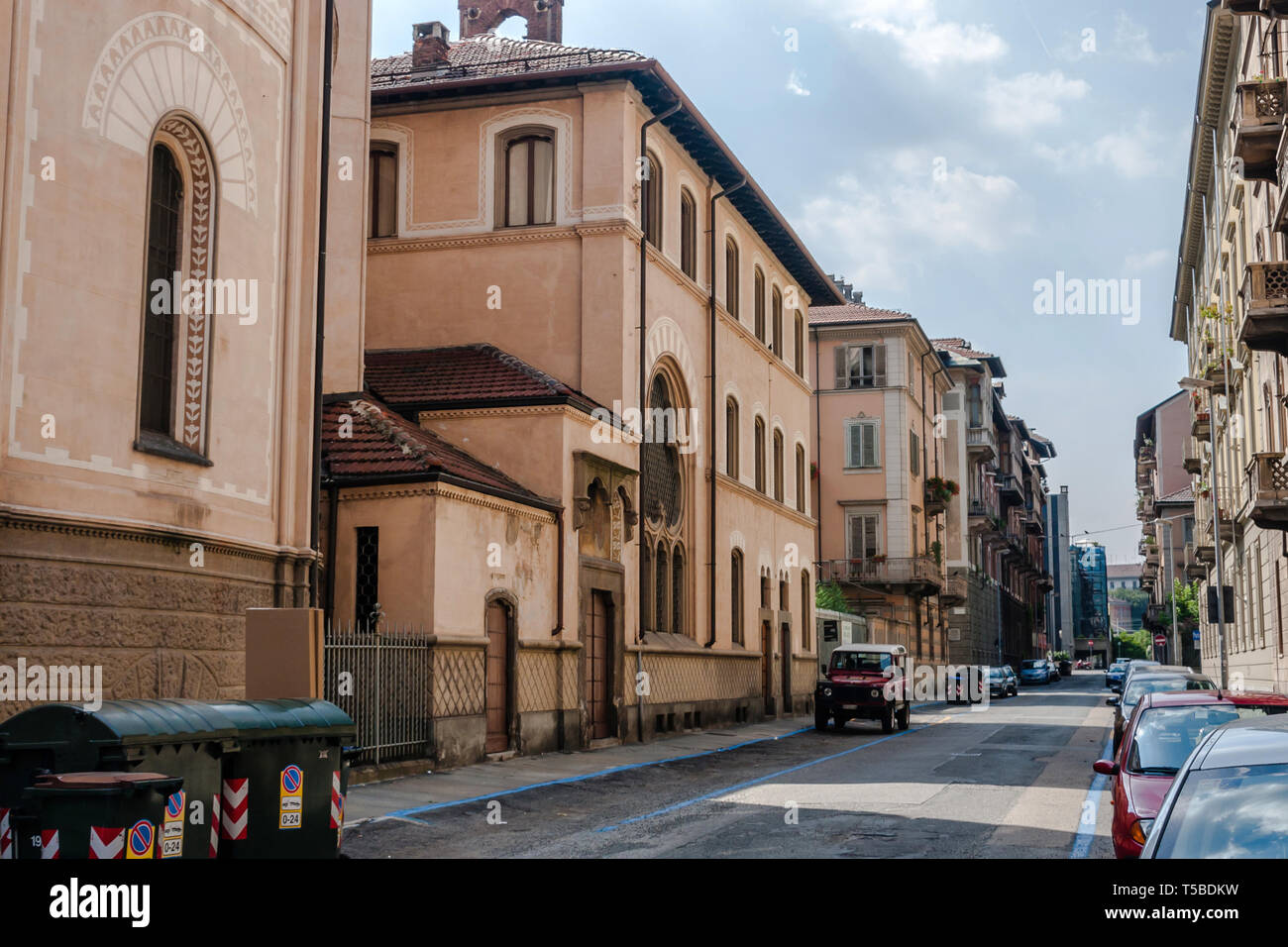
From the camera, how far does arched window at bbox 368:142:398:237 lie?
30.0 metres

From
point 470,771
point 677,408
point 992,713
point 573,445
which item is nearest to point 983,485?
point 992,713

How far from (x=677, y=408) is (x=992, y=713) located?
17.0 meters

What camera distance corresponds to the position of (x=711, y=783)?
19047mm

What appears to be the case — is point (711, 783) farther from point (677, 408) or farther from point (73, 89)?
point (677, 408)

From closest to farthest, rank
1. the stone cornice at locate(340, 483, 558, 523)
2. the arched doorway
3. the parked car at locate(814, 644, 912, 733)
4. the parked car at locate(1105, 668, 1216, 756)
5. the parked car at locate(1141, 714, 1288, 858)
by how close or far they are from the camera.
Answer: the parked car at locate(1141, 714, 1288, 858) < the stone cornice at locate(340, 483, 558, 523) < the parked car at locate(1105, 668, 1216, 756) < the arched doorway < the parked car at locate(814, 644, 912, 733)

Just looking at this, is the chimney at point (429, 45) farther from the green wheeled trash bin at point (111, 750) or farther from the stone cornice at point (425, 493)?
the green wheeled trash bin at point (111, 750)

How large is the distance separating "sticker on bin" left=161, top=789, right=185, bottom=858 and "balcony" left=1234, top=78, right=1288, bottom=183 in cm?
2354

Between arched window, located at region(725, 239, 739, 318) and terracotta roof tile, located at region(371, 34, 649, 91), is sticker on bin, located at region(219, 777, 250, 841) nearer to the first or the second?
terracotta roof tile, located at region(371, 34, 649, 91)

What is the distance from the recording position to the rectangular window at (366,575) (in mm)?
21000

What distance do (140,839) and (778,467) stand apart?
34.6 m

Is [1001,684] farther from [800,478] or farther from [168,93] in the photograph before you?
[168,93]

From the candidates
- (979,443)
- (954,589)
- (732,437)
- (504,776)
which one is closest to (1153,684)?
(504,776)

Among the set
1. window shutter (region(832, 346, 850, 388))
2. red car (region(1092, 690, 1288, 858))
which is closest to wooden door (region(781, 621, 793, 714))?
window shutter (region(832, 346, 850, 388))

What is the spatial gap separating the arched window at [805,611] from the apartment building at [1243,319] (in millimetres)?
11821
